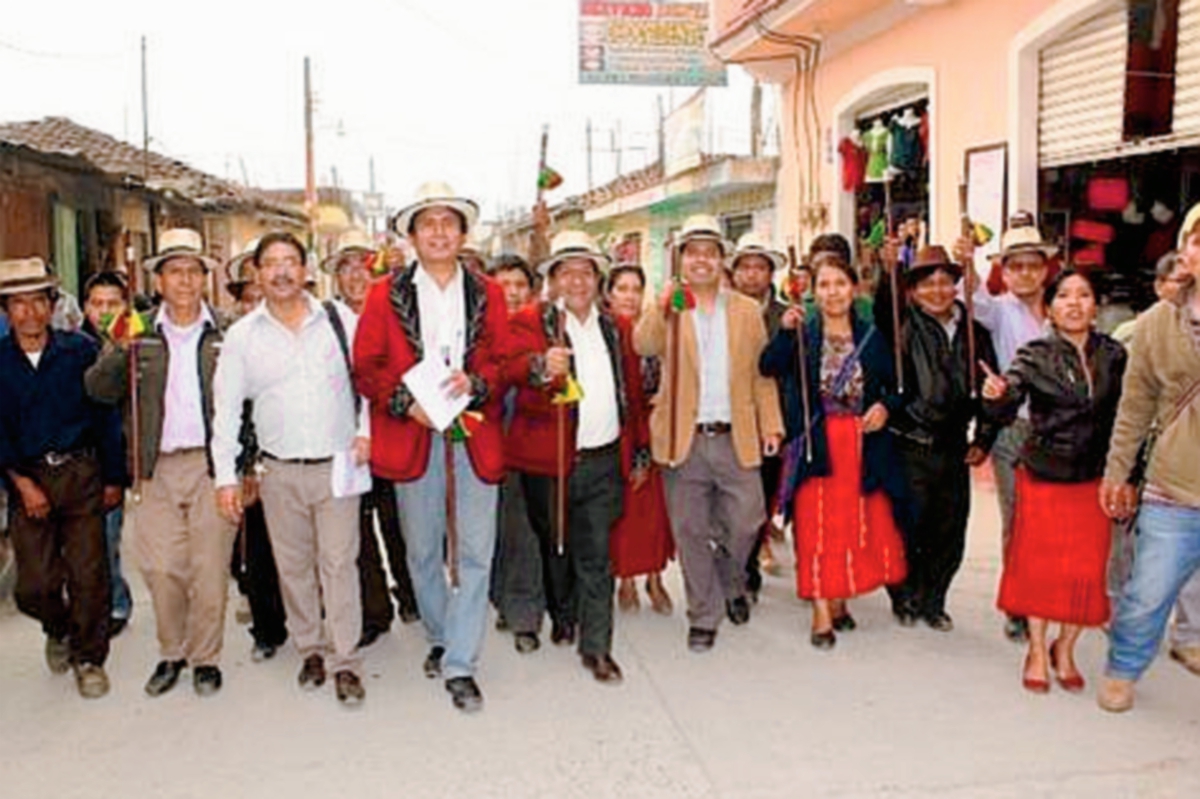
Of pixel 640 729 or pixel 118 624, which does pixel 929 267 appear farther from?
pixel 118 624

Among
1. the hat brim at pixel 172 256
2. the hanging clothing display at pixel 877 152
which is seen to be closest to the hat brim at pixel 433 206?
the hat brim at pixel 172 256

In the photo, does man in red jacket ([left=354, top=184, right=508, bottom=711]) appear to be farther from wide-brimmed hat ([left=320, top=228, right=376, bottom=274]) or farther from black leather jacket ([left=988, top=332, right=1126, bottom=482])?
black leather jacket ([left=988, top=332, right=1126, bottom=482])

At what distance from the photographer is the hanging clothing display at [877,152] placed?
987cm

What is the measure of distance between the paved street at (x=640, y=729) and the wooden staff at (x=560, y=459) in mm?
585

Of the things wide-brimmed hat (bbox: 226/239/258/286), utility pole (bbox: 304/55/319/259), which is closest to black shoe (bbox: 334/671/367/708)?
wide-brimmed hat (bbox: 226/239/258/286)

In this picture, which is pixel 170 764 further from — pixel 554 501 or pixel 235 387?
pixel 554 501

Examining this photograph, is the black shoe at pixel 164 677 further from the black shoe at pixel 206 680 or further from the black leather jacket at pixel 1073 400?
the black leather jacket at pixel 1073 400

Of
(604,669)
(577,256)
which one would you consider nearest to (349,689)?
(604,669)

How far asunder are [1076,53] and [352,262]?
4.95 meters

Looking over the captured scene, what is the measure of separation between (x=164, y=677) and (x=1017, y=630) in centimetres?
345

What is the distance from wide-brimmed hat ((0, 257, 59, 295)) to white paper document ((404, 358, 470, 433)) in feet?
4.87

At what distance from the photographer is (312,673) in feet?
A: 14.8

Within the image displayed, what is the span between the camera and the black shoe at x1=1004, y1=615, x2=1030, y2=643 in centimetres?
486

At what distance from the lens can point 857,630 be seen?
506 centimetres
